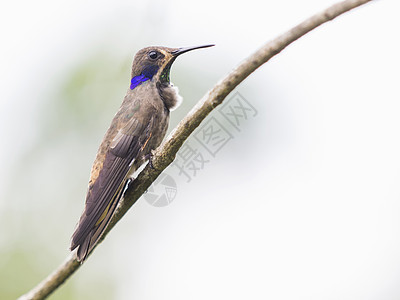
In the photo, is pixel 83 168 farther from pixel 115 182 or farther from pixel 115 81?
pixel 115 182

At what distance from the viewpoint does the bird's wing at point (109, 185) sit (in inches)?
157

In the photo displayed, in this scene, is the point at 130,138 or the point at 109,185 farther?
the point at 130,138

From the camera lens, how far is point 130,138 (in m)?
4.63

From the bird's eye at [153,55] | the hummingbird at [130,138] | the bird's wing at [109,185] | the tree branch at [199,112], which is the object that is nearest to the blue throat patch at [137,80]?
the hummingbird at [130,138]

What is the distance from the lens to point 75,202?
911 cm

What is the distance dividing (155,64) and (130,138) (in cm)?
95

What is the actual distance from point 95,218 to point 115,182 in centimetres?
38

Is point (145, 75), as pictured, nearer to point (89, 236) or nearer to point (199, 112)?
point (89, 236)

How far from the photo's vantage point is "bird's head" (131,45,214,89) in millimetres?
5195

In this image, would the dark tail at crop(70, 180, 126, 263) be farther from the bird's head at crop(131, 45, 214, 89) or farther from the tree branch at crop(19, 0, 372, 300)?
the bird's head at crop(131, 45, 214, 89)

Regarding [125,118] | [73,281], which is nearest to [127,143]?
[125,118]

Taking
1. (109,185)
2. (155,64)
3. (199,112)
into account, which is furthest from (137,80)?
(199,112)

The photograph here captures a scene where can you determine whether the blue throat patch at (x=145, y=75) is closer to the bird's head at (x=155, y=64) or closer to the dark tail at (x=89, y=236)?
the bird's head at (x=155, y=64)

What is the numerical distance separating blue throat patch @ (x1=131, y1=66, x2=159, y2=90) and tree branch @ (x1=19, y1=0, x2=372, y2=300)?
4.58 ft
